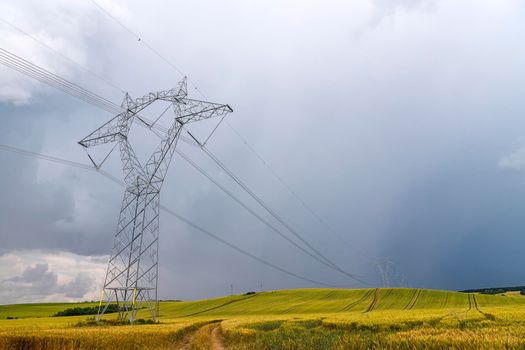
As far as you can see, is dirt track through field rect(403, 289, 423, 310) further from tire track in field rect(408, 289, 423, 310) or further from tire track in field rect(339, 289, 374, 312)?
tire track in field rect(339, 289, 374, 312)

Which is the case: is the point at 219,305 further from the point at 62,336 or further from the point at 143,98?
the point at 62,336

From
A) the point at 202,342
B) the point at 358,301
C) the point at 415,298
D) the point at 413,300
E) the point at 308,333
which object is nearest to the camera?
the point at 202,342

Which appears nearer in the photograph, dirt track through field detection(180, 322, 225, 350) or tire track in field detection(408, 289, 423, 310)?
dirt track through field detection(180, 322, 225, 350)

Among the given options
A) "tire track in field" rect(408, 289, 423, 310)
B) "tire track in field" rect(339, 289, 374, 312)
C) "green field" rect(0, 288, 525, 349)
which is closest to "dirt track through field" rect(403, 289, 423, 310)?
"tire track in field" rect(408, 289, 423, 310)

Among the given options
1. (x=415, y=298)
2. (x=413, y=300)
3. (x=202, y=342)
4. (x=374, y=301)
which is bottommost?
(x=202, y=342)

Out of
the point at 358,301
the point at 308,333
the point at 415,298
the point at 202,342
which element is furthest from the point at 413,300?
the point at 202,342

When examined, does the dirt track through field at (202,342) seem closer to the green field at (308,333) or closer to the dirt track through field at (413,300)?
the green field at (308,333)

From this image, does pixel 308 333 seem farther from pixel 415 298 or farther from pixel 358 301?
pixel 415 298

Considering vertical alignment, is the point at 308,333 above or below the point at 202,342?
below

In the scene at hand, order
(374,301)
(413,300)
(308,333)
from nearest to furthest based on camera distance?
(308,333) → (413,300) → (374,301)

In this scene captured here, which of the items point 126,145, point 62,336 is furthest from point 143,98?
point 62,336

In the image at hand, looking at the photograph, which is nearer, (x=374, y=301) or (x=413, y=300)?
(x=413, y=300)

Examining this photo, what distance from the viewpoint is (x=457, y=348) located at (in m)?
13.6

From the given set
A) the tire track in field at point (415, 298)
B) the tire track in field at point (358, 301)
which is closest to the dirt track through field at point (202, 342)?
the tire track in field at point (358, 301)
